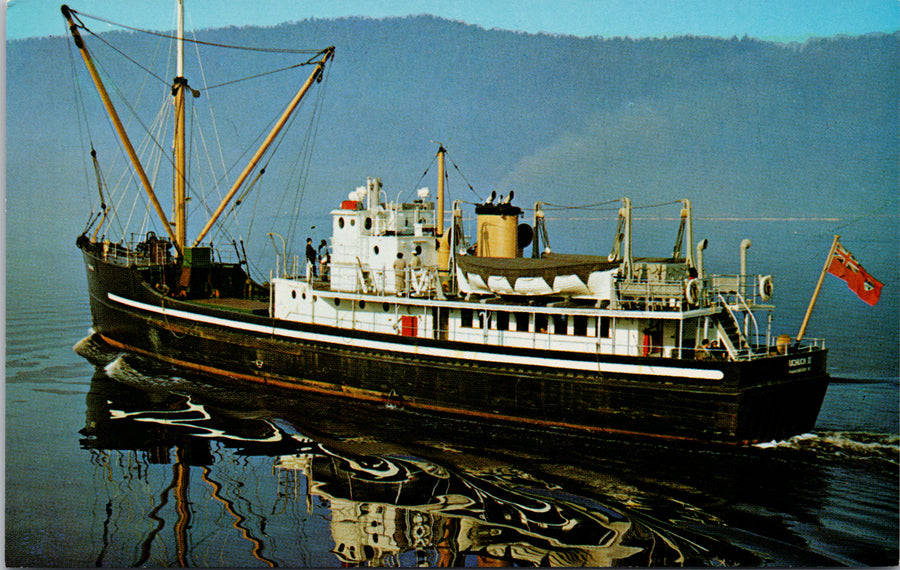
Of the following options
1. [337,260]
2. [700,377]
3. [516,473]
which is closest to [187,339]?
[337,260]

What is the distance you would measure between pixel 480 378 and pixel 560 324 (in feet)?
6.07

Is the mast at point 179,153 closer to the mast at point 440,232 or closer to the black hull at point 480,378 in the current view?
the black hull at point 480,378

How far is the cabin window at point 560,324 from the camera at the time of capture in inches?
578

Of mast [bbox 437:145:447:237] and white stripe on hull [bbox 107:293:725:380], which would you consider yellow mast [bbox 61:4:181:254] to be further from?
mast [bbox 437:145:447:237]

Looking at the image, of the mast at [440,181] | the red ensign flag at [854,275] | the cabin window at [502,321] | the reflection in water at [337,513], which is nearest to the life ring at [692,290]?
the red ensign flag at [854,275]

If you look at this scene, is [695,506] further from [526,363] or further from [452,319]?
[452,319]

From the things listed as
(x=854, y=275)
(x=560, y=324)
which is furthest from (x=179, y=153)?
(x=854, y=275)

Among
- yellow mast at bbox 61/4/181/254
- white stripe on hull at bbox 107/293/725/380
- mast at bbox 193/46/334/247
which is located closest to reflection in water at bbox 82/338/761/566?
white stripe on hull at bbox 107/293/725/380

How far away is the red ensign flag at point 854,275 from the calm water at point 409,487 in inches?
11.0

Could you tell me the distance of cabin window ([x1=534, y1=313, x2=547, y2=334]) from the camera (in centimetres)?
1483

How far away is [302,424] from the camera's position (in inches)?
578

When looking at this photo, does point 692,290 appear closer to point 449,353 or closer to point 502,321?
point 502,321

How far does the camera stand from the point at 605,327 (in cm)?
1427

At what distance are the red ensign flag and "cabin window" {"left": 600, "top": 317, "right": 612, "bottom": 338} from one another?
151 inches
